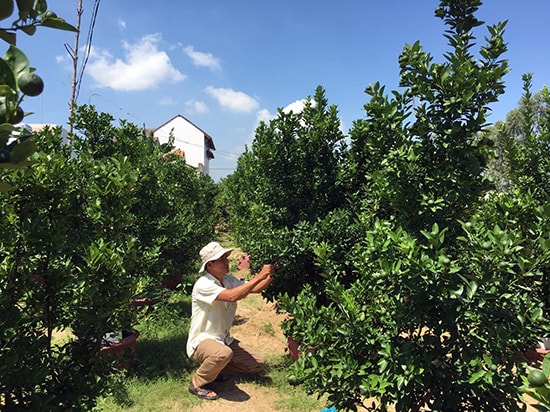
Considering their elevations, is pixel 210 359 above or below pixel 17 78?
below

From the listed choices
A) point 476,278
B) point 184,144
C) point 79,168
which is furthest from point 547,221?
point 184,144

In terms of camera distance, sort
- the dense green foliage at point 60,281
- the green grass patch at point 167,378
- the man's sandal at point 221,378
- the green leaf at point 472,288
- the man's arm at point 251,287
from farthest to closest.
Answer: the man's sandal at point 221,378, the green grass patch at point 167,378, the man's arm at point 251,287, the green leaf at point 472,288, the dense green foliage at point 60,281

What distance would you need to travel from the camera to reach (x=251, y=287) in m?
3.69

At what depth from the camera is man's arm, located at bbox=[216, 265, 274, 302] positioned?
366cm

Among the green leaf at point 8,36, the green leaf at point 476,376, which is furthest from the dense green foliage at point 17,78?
the green leaf at point 476,376

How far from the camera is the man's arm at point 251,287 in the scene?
3.66m

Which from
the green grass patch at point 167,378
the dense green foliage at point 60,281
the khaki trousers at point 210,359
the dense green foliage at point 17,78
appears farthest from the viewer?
the khaki trousers at point 210,359

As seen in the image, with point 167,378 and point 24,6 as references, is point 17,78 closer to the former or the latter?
point 24,6

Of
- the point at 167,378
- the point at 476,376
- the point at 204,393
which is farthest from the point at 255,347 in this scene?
the point at 476,376

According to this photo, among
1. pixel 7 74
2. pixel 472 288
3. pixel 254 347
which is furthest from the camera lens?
pixel 254 347

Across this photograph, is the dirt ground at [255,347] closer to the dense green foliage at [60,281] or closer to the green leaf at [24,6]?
the dense green foliage at [60,281]

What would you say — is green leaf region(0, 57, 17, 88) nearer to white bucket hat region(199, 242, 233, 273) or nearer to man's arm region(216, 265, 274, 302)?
man's arm region(216, 265, 274, 302)

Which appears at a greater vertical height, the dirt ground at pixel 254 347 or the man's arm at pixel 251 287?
the man's arm at pixel 251 287

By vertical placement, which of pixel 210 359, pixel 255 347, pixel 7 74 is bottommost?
pixel 255 347
